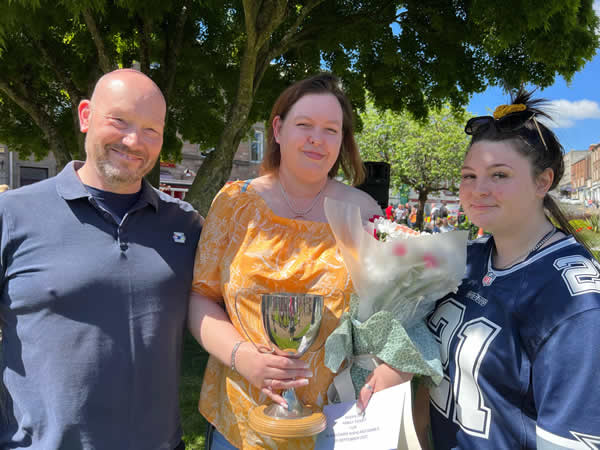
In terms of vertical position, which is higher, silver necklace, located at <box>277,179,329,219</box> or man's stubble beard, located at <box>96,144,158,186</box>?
man's stubble beard, located at <box>96,144,158,186</box>

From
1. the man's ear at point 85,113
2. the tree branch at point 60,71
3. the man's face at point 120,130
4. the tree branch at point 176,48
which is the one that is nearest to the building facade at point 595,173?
the tree branch at point 176,48

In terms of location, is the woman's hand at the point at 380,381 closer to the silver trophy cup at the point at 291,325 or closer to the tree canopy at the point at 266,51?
the silver trophy cup at the point at 291,325

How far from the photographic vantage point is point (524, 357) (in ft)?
4.32

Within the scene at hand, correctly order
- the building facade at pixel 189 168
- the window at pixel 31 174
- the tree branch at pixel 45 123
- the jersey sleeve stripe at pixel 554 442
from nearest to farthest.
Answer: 1. the jersey sleeve stripe at pixel 554 442
2. the tree branch at pixel 45 123
3. the window at pixel 31 174
4. the building facade at pixel 189 168

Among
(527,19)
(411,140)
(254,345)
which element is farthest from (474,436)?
(411,140)

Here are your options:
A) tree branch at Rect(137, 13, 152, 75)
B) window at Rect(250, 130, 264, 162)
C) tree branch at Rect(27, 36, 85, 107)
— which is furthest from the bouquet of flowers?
window at Rect(250, 130, 264, 162)

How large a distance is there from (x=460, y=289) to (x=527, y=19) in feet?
12.4

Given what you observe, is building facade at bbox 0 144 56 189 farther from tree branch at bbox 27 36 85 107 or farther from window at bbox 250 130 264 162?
tree branch at bbox 27 36 85 107

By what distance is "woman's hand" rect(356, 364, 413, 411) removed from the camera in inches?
58.9

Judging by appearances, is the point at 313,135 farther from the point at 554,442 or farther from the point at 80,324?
the point at 554,442

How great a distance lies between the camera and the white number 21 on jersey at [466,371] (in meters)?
1.38

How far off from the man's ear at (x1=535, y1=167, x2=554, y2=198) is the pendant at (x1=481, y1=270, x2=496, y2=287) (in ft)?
1.07

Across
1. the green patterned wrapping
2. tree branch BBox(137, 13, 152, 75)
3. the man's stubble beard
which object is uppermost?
tree branch BBox(137, 13, 152, 75)

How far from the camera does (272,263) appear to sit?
65.4 inches
